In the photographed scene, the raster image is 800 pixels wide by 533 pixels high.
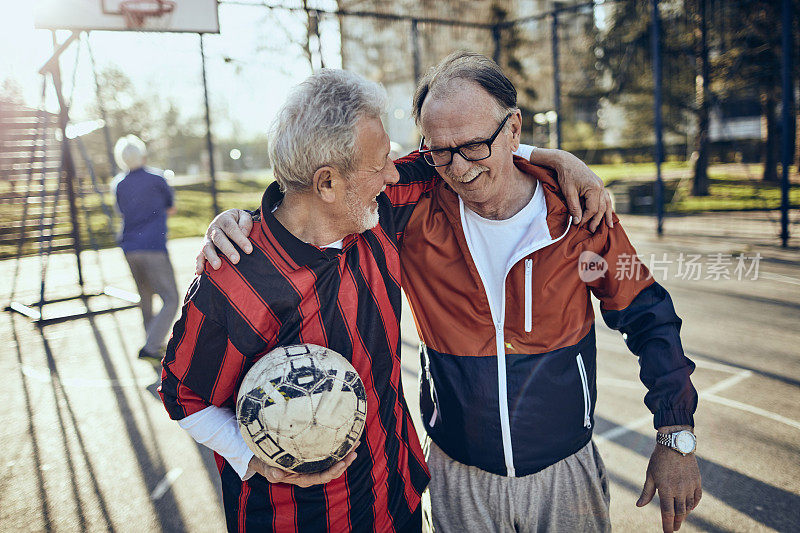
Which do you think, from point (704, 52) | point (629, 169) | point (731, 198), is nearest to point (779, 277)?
point (704, 52)

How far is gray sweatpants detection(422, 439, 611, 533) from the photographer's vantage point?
2.03 meters

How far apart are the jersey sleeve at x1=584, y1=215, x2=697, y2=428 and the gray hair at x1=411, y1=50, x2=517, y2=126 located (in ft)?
1.89

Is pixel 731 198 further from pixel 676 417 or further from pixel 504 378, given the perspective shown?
pixel 504 378

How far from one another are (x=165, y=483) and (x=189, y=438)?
71 centimetres

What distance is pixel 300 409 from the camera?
160cm

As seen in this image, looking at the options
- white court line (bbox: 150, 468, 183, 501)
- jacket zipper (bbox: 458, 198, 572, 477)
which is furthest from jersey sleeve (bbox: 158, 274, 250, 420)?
white court line (bbox: 150, 468, 183, 501)

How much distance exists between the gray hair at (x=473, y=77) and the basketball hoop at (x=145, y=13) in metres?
9.19

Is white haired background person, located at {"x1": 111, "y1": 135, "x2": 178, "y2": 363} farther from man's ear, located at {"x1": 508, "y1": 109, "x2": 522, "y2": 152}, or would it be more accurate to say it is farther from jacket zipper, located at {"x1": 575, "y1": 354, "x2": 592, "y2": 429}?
jacket zipper, located at {"x1": 575, "y1": 354, "x2": 592, "y2": 429}

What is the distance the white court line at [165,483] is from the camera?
3.77 meters

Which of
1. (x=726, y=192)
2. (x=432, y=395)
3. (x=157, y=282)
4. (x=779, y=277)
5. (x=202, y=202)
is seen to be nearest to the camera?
(x=432, y=395)

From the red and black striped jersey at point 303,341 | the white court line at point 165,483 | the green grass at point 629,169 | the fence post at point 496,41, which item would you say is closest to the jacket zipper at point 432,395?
the red and black striped jersey at point 303,341

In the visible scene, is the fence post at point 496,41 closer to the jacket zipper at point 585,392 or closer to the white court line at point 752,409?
the white court line at point 752,409

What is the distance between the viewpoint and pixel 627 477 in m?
3.74

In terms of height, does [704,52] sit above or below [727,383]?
above
